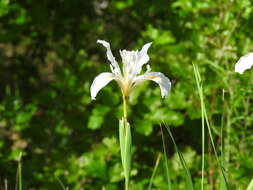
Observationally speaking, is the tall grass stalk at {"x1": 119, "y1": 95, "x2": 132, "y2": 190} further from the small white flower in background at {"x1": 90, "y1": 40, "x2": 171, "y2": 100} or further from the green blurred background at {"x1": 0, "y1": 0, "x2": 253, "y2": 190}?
the green blurred background at {"x1": 0, "y1": 0, "x2": 253, "y2": 190}

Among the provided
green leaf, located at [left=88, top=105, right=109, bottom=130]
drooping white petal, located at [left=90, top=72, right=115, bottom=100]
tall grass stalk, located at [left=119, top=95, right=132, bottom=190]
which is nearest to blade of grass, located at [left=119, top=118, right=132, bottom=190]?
tall grass stalk, located at [left=119, top=95, right=132, bottom=190]

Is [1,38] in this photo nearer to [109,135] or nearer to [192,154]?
[109,135]

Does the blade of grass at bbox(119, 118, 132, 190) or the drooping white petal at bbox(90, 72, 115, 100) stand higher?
the drooping white petal at bbox(90, 72, 115, 100)

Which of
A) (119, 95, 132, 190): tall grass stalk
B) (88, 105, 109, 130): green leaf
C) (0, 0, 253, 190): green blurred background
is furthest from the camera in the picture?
(88, 105, 109, 130): green leaf

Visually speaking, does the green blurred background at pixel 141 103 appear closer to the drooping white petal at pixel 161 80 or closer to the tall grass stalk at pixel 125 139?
the drooping white petal at pixel 161 80

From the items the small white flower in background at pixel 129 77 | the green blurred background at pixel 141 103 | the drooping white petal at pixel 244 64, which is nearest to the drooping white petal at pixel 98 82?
the small white flower in background at pixel 129 77

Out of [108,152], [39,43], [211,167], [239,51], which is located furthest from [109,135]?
[39,43]

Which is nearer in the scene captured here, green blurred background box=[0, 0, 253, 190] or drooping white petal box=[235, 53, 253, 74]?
drooping white petal box=[235, 53, 253, 74]

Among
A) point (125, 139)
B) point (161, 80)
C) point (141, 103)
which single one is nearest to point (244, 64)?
A: point (161, 80)

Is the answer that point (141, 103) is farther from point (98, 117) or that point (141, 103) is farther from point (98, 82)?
point (98, 82)
